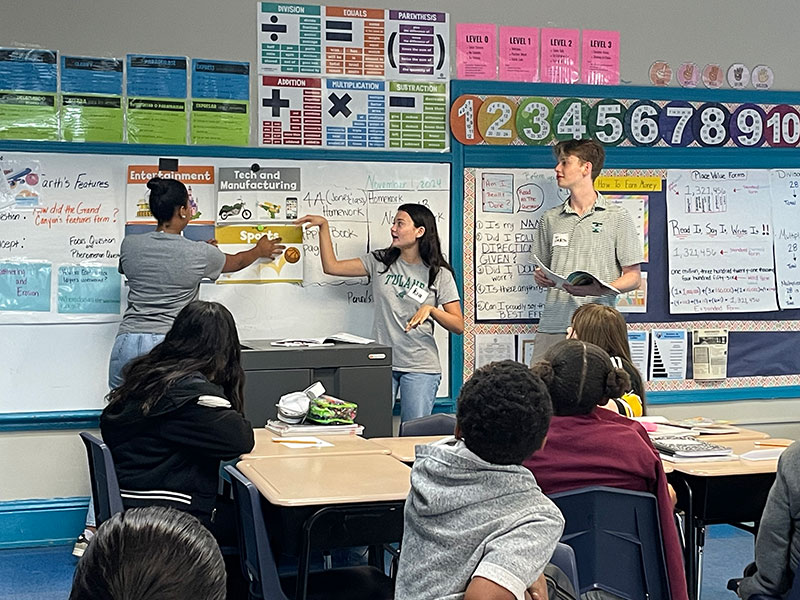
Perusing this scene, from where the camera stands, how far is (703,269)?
5.86m

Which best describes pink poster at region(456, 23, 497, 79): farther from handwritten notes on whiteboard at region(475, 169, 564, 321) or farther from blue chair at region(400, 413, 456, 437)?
blue chair at region(400, 413, 456, 437)

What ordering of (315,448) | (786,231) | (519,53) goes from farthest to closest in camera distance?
(786,231)
(519,53)
(315,448)

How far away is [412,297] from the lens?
5070 millimetres

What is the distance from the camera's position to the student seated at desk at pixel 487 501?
1955 millimetres

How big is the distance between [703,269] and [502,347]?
1281mm

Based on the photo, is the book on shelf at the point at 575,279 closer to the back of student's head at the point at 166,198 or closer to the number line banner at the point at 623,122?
the number line banner at the point at 623,122

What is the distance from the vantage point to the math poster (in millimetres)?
4879

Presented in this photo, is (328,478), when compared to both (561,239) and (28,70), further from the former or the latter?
(28,70)

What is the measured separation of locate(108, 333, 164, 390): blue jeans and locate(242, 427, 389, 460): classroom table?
36.1 inches

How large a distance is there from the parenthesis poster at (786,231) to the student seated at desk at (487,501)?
14.4 ft

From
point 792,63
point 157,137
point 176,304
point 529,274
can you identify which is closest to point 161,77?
point 157,137

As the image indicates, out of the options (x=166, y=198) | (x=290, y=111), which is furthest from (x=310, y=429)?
(x=290, y=111)

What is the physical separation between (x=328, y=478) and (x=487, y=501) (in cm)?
120

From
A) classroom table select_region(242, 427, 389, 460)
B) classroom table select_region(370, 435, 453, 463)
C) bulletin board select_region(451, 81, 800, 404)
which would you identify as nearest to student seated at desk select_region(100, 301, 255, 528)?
classroom table select_region(242, 427, 389, 460)
